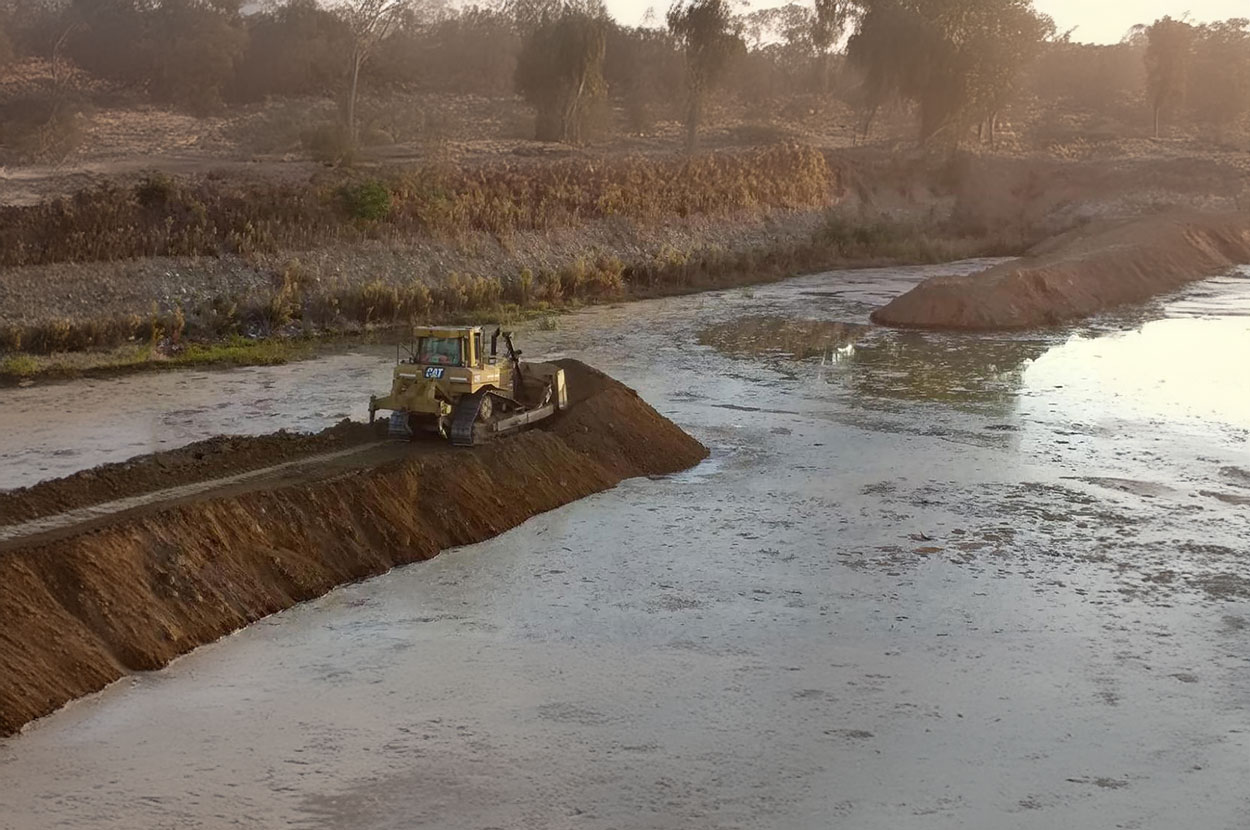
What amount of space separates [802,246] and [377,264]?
21994 millimetres

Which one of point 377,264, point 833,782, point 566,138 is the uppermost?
point 566,138

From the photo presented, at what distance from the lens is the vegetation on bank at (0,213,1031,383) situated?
29.9 m

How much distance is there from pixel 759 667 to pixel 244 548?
19.0 feet

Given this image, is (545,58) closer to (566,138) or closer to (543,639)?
(566,138)

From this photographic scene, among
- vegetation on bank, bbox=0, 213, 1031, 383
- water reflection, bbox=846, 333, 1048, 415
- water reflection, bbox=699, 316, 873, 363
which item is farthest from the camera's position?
water reflection, bbox=699, 316, 873, 363

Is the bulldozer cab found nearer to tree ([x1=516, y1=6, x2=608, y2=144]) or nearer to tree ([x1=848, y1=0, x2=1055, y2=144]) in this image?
tree ([x1=516, y1=6, x2=608, y2=144])

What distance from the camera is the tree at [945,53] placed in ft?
222

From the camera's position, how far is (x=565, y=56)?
198 feet

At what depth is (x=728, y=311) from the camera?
41.9 meters

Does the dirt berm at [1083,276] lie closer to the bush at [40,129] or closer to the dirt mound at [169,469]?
the dirt mound at [169,469]

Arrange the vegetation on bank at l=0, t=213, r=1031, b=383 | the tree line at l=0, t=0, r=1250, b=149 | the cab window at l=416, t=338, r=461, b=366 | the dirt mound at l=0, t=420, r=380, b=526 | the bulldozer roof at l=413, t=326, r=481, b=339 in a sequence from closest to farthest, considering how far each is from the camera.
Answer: the dirt mound at l=0, t=420, r=380, b=526 < the bulldozer roof at l=413, t=326, r=481, b=339 < the cab window at l=416, t=338, r=461, b=366 < the vegetation on bank at l=0, t=213, r=1031, b=383 < the tree line at l=0, t=0, r=1250, b=149

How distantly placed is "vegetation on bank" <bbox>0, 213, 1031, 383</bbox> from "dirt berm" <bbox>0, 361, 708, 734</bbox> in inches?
523

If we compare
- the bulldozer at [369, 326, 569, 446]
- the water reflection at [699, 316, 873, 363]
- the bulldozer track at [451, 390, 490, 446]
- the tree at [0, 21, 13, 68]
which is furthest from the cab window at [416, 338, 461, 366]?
the tree at [0, 21, 13, 68]

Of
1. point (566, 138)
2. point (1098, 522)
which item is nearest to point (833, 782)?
point (1098, 522)
